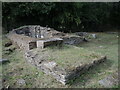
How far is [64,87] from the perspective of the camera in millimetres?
4719

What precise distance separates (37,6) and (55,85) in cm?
817

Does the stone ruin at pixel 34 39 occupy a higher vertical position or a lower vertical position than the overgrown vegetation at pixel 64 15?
lower

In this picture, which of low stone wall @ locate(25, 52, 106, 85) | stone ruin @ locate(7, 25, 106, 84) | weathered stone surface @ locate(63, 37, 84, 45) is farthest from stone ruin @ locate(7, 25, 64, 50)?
low stone wall @ locate(25, 52, 106, 85)

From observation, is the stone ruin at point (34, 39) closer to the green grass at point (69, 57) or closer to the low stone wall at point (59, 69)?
the green grass at point (69, 57)

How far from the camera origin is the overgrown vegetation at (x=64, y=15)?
38.9ft

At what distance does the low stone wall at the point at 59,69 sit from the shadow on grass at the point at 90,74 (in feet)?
0.33

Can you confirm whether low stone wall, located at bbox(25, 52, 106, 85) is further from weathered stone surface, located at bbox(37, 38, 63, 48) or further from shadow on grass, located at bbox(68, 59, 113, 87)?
weathered stone surface, located at bbox(37, 38, 63, 48)

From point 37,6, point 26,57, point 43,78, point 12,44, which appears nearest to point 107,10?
Result: point 37,6

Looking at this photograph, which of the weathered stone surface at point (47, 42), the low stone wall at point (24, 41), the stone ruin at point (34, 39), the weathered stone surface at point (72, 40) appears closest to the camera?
the weathered stone surface at point (47, 42)

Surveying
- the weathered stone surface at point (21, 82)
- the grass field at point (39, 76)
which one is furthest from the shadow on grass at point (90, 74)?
the weathered stone surface at point (21, 82)

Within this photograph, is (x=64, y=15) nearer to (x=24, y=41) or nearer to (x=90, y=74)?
(x=24, y=41)

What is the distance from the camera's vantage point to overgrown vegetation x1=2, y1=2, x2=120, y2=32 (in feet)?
38.9

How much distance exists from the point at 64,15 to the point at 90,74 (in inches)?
347

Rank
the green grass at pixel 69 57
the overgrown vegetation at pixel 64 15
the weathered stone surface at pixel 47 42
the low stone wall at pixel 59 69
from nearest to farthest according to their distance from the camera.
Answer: the low stone wall at pixel 59 69
the green grass at pixel 69 57
the weathered stone surface at pixel 47 42
the overgrown vegetation at pixel 64 15
